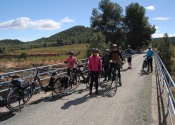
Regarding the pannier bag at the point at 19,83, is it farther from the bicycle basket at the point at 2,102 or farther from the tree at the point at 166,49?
the tree at the point at 166,49

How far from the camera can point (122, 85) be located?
506 inches

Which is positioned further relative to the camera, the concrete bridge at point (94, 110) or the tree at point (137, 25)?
the tree at point (137, 25)

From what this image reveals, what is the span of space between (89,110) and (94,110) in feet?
0.53

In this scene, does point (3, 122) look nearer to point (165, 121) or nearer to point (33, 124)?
point (33, 124)

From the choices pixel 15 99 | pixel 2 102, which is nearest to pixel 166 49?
pixel 15 99

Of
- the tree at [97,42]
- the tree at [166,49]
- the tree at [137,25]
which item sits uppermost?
the tree at [137,25]

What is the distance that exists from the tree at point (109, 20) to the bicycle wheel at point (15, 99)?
5154 centimetres

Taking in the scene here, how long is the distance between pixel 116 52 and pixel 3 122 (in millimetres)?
7197

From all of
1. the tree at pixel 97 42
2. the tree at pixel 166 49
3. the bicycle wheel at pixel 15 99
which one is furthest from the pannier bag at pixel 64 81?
the tree at pixel 166 49

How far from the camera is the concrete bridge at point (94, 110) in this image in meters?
7.08

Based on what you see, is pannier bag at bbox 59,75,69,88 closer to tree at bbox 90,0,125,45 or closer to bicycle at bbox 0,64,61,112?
bicycle at bbox 0,64,61,112

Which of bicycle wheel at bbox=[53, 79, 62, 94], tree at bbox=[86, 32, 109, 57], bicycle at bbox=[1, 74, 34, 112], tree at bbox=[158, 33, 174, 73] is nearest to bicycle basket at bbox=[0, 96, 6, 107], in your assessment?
bicycle at bbox=[1, 74, 34, 112]

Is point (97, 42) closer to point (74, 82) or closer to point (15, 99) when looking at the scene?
point (74, 82)

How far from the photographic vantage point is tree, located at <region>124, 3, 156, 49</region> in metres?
65.0
